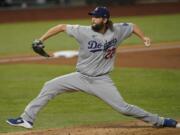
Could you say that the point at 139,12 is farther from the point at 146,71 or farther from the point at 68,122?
the point at 68,122

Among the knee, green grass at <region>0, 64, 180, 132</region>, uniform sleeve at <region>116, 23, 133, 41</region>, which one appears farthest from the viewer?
green grass at <region>0, 64, 180, 132</region>

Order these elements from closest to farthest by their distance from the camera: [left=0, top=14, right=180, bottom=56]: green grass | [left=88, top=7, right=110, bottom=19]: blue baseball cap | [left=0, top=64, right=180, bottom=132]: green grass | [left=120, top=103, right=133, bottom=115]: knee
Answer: [left=88, top=7, right=110, bottom=19]: blue baseball cap, [left=120, top=103, right=133, bottom=115]: knee, [left=0, top=64, right=180, bottom=132]: green grass, [left=0, top=14, right=180, bottom=56]: green grass

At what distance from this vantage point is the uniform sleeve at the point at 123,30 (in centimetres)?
823

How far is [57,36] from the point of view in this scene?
23891mm

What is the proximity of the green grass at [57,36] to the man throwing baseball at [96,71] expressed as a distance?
429 inches

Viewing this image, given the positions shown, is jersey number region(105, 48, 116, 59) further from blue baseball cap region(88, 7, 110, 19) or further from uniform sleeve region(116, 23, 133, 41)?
blue baseball cap region(88, 7, 110, 19)

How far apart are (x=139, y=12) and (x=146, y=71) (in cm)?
1814

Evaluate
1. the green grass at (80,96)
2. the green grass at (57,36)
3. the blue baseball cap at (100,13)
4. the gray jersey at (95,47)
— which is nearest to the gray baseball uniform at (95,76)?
the gray jersey at (95,47)

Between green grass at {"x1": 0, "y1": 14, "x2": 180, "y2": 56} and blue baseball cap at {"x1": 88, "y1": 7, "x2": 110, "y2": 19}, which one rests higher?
blue baseball cap at {"x1": 88, "y1": 7, "x2": 110, "y2": 19}

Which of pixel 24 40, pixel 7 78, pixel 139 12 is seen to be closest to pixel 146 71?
pixel 7 78

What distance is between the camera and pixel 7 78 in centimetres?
1374

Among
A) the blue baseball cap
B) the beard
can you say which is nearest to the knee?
the beard

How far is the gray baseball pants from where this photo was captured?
26.5 feet

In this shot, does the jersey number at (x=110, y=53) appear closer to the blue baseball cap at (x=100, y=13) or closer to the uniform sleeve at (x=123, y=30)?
the uniform sleeve at (x=123, y=30)
